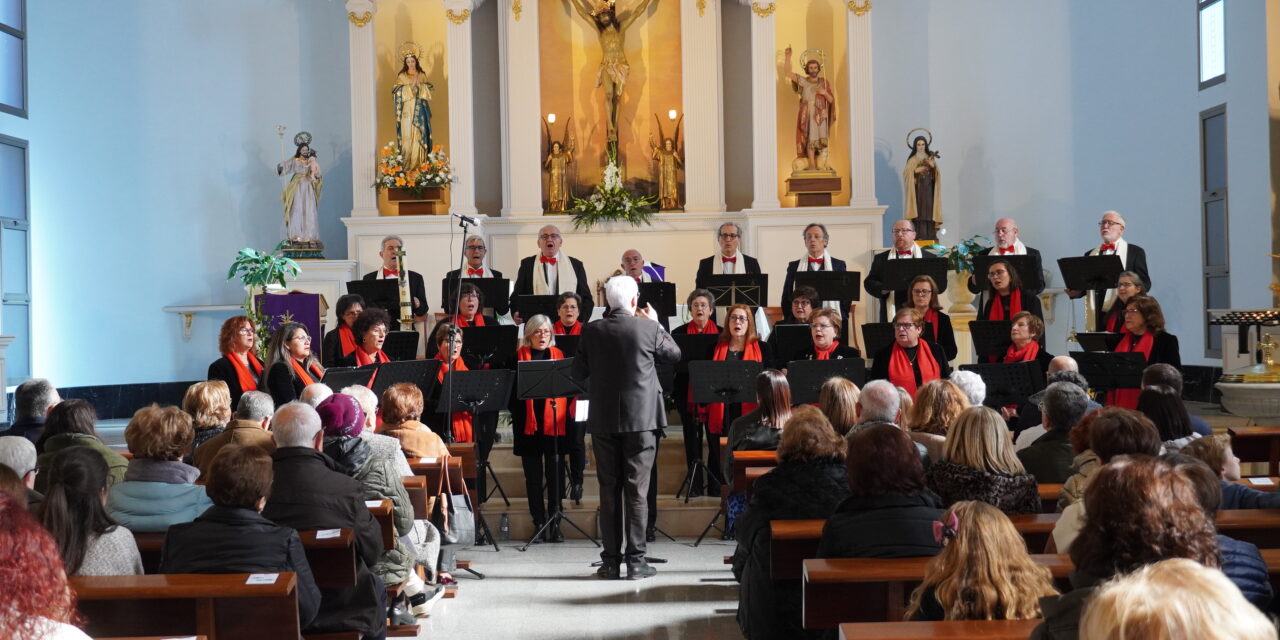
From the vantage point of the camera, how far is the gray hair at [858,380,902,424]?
197 inches

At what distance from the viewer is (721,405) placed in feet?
26.5

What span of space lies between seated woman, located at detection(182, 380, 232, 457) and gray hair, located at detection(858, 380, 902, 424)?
2.88 metres

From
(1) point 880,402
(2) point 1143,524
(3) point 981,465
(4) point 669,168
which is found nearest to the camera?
(2) point 1143,524

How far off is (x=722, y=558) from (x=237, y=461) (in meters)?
3.90

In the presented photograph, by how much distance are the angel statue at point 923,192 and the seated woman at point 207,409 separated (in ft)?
27.7

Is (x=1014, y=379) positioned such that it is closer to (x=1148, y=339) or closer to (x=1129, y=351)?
(x=1129, y=351)

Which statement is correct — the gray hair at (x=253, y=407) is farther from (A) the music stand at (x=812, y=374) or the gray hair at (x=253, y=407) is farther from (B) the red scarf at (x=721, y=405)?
(B) the red scarf at (x=721, y=405)

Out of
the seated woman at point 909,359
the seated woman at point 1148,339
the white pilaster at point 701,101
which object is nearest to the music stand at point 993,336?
the seated woman at point 909,359

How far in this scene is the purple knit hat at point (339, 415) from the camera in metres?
4.96

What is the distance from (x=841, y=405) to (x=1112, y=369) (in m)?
2.56

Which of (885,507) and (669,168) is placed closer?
(885,507)

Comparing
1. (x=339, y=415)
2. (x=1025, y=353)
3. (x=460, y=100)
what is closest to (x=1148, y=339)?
(x=1025, y=353)

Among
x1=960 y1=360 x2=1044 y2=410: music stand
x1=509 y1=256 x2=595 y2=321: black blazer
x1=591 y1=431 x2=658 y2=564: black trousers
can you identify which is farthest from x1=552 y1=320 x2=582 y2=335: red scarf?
x1=960 y1=360 x2=1044 y2=410: music stand

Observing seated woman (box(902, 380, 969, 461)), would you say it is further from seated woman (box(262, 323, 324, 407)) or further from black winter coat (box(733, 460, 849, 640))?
seated woman (box(262, 323, 324, 407))
